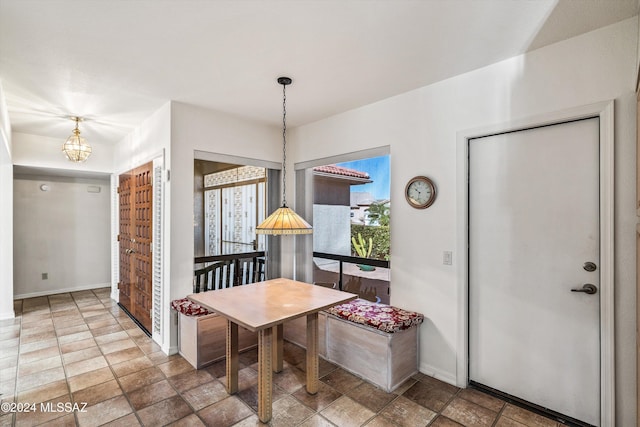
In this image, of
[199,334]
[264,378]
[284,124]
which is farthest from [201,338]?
[284,124]

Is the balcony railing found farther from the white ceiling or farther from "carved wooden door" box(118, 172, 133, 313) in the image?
"carved wooden door" box(118, 172, 133, 313)

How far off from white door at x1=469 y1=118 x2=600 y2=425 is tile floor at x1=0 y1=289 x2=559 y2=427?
0.31 meters

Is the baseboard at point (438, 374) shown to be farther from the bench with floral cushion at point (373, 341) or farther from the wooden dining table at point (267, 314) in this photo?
the wooden dining table at point (267, 314)

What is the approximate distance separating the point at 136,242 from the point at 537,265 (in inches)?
172

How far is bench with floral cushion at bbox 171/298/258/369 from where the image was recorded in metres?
2.84

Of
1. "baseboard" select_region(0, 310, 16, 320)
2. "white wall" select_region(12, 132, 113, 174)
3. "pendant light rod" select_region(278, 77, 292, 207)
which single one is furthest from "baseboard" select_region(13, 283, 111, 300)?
"pendant light rod" select_region(278, 77, 292, 207)

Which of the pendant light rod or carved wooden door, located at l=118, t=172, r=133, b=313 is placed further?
carved wooden door, located at l=118, t=172, r=133, b=313

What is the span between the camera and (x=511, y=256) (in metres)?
2.36

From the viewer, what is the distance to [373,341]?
2.57 metres

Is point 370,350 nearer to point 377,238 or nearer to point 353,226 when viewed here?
point 377,238

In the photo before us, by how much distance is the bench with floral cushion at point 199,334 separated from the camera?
2.84 meters

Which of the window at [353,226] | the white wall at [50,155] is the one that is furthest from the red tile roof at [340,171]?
the white wall at [50,155]

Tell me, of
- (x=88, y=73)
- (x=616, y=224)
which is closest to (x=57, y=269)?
(x=88, y=73)

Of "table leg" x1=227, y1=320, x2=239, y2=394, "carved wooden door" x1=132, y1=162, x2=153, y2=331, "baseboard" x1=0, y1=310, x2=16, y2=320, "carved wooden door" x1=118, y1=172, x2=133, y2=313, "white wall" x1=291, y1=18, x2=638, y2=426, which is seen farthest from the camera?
"carved wooden door" x1=118, y1=172, x2=133, y2=313
